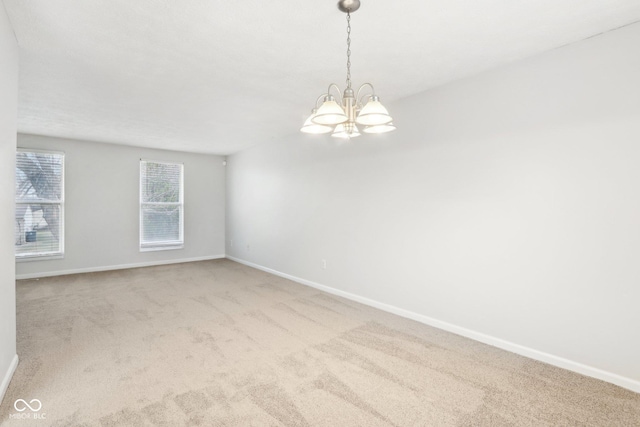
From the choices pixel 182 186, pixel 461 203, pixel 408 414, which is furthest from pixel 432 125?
pixel 182 186

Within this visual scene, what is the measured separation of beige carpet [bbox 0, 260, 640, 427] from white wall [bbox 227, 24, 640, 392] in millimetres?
284

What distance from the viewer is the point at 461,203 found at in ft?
9.73

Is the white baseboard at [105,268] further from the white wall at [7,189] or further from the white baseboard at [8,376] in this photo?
the white wall at [7,189]

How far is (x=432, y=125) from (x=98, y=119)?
4310 millimetres

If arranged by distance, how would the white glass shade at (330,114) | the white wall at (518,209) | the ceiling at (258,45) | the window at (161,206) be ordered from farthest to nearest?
the window at (161,206) < the white wall at (518,209) < the ceiling at (258,45) < the white glass shade at (330,114)

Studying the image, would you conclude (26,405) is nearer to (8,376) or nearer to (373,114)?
(8,376)

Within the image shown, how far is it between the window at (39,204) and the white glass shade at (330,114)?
225 inches

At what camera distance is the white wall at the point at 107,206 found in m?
5.40

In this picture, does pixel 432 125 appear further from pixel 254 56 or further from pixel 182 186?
pixel 182 186

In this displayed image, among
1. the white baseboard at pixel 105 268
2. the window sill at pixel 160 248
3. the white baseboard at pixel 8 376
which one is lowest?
the white baseboard at pixel 8 376

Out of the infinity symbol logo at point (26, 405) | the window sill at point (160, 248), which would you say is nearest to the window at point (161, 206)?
the window sill at point (160, 248)

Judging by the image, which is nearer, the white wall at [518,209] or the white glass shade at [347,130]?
the white glass shade at [347,130]

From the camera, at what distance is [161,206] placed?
21.1 feet

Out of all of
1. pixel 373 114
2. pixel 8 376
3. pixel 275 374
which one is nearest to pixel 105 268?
pixel 8 376
